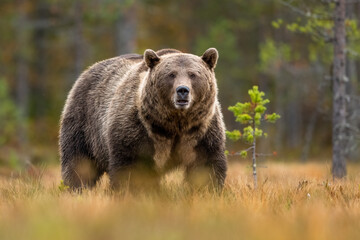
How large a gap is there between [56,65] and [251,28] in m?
11.1

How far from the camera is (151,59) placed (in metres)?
5.83

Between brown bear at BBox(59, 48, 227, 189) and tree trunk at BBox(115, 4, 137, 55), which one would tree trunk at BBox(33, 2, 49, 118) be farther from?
brown bear at BBox(59, 48, 227, 189)

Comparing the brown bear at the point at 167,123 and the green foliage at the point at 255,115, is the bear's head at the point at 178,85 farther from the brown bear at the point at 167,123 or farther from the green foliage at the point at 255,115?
the green foliage at the point at 255,115

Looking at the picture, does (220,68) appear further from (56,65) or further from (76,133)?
(76,133)

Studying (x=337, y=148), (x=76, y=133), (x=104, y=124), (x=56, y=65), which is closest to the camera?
(x=104, y=124)

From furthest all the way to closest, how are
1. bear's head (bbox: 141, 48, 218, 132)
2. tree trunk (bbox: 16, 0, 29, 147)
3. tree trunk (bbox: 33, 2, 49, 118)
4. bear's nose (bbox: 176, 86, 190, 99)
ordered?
tree trunk (bbox: 33, 2, 49, 118)
tree trunk (bbox: 16, 0, 29, 147)
bear's head (bbox: 141, 48, 218, 132)
bear's nose (bbox: 176, 86, 190, 99)

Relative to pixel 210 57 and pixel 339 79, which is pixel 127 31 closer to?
pixel 339 79

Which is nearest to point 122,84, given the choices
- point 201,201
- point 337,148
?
point 201,201

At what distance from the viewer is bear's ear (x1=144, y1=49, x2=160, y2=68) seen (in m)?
5.78

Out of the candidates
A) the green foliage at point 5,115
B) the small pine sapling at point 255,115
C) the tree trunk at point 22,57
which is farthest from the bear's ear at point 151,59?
the tree trunk at point 22,57

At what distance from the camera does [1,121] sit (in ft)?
52.3

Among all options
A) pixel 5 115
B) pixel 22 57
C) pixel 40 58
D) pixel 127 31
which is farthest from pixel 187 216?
pixel 40 58

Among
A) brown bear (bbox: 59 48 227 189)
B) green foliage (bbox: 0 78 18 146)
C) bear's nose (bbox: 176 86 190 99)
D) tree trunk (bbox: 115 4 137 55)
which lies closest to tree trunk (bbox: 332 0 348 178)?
brown bear (bbox: 59 48 227 189)

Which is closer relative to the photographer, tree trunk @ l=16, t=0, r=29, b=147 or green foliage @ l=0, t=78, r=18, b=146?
green foliage @ l=0, t=78, r=18, b=146
